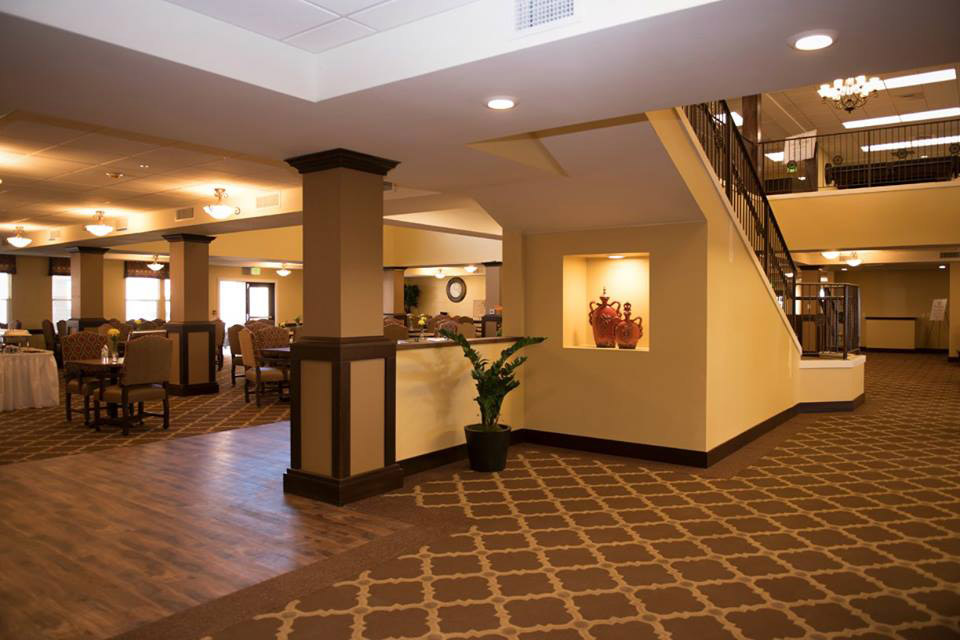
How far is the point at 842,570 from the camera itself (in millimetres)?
3646

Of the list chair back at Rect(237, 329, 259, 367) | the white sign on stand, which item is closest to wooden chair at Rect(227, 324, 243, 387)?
chair back at Rect(237, 329, 259, 367)

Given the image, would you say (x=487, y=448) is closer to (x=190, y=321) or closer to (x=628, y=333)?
(x=628, y=333)

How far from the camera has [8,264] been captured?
16.3 meters

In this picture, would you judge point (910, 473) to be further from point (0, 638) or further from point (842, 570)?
point (0, 638)

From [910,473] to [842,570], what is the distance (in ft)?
8.49

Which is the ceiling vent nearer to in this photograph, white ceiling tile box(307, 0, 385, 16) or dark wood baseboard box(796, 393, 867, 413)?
white ceiling tile box(307, 0, 385, 16)

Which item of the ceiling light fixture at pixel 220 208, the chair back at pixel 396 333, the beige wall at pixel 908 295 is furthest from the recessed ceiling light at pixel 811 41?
the beige wall at pixel 908 295

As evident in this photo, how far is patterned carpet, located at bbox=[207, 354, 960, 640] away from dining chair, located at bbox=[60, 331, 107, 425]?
4700mm

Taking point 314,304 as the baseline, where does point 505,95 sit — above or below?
above

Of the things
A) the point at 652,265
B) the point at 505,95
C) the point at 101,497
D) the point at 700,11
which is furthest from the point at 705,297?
the point at 101,497

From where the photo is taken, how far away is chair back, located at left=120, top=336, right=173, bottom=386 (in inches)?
291

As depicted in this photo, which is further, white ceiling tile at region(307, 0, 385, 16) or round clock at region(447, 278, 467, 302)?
round clock at region(447, 278, 467, 302)

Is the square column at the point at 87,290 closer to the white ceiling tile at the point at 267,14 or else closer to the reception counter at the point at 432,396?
the reception counter at the point at 432,396

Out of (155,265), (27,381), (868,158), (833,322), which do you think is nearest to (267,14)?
(27,381)
